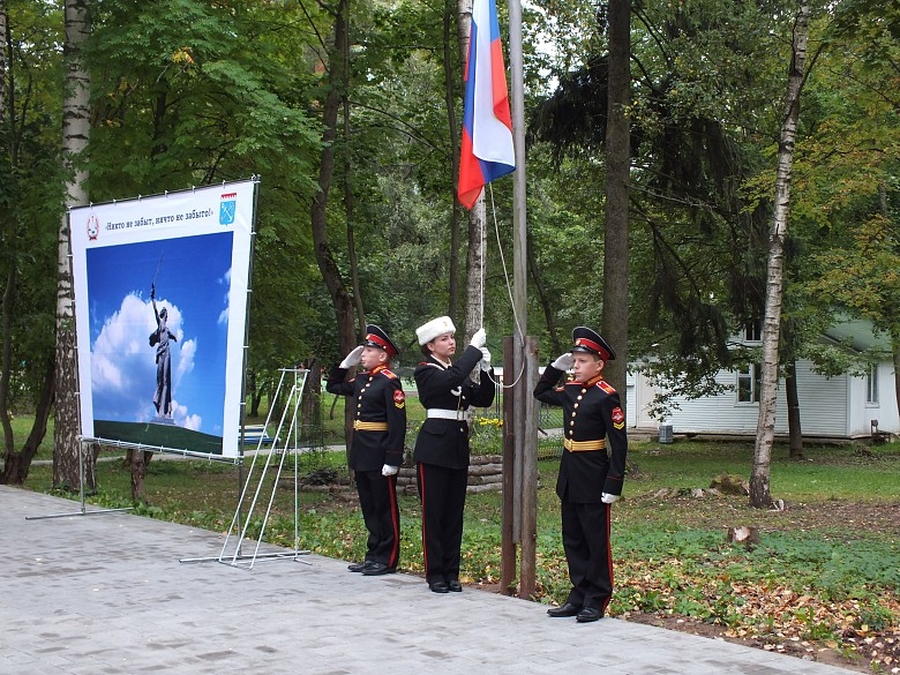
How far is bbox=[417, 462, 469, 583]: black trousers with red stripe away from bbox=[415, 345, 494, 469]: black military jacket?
9 cm

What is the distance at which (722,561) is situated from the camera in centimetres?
931

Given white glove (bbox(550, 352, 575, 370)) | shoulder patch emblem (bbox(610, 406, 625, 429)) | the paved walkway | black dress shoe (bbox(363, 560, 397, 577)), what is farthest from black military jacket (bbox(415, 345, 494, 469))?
shoulder patch emblem (bbox(610, 406, 625, 429))

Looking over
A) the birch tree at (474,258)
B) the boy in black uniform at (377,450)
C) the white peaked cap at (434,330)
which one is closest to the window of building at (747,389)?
the birch tree at (474,258)

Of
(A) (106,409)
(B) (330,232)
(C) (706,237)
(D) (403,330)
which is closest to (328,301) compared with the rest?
(D) (403,330)

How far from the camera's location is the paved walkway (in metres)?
6.10

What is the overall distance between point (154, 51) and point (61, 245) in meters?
3.22

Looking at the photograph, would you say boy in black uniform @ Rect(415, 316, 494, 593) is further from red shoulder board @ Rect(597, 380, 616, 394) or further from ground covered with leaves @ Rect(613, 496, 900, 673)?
ground covered with leaves @ Rect(613, 496, 900, 673)

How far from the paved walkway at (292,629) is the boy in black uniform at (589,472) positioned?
0.91 feet

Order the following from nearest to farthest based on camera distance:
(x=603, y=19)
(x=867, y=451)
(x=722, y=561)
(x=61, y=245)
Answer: (x=722, y=561), (x=61, y=245), (x=603, y=19), (x=867, y=451)

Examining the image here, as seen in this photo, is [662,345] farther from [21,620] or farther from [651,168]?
[21,620]

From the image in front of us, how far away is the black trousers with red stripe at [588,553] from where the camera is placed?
7301 millimetres

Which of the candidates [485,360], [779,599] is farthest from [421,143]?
[779,599]

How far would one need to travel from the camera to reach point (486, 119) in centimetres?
823

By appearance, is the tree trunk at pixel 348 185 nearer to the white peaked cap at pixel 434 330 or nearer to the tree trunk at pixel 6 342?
the tree trunk at pixel 6 342
